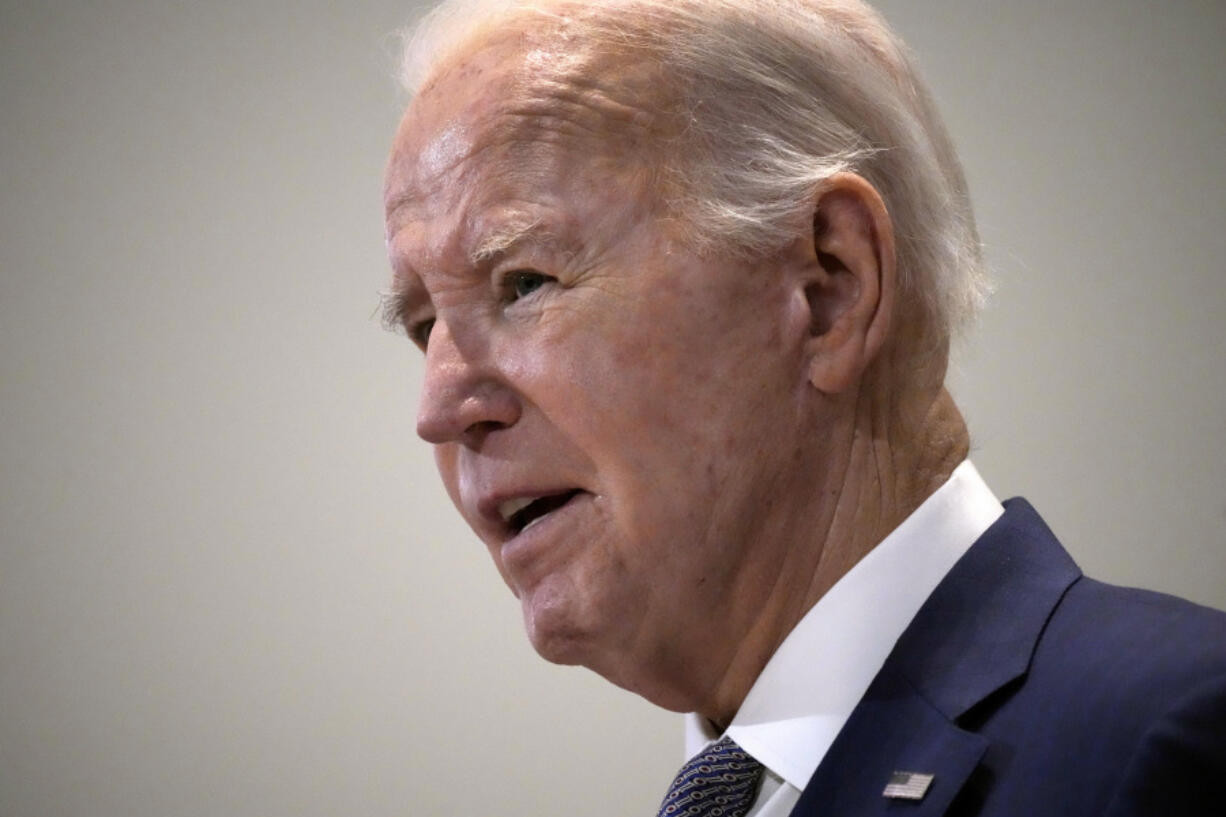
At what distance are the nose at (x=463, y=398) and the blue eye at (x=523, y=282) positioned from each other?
2.1 inches

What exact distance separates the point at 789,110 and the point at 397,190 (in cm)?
36

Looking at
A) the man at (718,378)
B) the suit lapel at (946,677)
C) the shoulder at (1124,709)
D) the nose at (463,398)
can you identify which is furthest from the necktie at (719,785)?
the nose at (463,398)

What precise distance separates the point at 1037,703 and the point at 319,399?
1.55 meters

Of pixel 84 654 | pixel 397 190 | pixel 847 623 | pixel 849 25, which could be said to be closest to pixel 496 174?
pixel 397 190

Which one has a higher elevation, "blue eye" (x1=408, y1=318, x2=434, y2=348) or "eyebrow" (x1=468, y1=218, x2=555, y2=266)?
"blue eye" (x1=408, y1=318, x2=434, y2=348)

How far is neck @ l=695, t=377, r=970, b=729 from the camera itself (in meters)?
1.06

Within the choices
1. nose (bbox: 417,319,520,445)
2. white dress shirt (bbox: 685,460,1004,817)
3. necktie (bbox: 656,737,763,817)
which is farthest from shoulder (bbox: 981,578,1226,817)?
nose (bbox: 417,319,520,445)

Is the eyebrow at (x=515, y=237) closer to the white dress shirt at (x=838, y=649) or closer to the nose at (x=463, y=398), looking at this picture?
Result: the nose at (x=463, y=398)

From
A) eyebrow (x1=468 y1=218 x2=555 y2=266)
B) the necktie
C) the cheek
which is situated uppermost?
eyebrow (x1=468 y1=218 x2=555 y2=266)

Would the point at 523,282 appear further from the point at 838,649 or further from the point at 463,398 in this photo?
the point at 838,649

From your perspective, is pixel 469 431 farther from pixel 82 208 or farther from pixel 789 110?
pixel 82 208

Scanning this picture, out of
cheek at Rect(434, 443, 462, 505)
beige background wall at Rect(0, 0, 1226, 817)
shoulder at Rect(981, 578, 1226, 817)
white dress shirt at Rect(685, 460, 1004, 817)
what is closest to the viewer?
shoulder at Rect(981, 578, 1226, 817)

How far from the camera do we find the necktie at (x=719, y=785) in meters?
1.04

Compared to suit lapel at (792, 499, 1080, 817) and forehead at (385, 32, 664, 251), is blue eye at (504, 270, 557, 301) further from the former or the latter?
suit lapel at (792, 499, 1080, 817)
